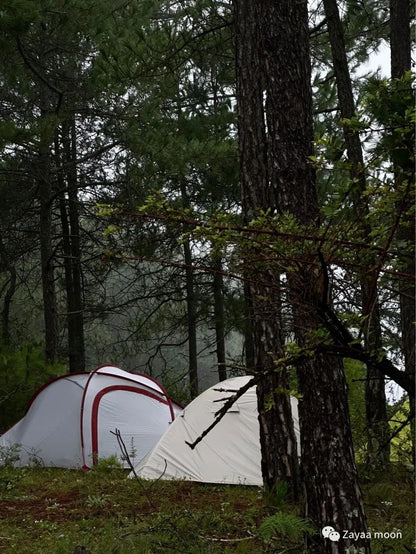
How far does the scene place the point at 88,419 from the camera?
998 cm

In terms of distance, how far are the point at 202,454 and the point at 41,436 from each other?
3.14 m

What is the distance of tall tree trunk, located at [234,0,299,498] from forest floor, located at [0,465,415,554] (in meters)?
0.38

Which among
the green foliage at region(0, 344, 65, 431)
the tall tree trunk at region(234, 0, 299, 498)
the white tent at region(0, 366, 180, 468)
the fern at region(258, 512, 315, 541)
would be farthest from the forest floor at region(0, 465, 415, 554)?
the green foliage at region(0, 344, 65, 431)

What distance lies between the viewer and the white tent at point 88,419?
32.3 feet

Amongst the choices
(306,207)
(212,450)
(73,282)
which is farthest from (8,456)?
(306,207)

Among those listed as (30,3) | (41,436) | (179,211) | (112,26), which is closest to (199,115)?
(112,26)

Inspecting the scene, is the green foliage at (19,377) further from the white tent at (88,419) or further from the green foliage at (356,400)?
the green foliage at (356,400)

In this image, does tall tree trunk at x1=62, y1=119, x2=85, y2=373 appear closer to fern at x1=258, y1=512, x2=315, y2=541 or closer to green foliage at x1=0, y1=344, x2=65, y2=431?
green foliage at x1=0, y1=344, x2=65, y2=431

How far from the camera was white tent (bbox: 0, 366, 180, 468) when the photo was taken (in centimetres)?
985

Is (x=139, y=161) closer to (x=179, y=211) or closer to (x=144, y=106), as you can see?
(x=144, y=106)

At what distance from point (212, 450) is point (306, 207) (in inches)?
188

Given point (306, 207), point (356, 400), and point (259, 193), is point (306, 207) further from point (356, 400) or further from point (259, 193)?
point (356, 400)

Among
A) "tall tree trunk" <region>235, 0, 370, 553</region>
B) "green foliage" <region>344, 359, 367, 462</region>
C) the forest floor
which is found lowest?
the forest floor

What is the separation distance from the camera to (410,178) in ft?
6.70
